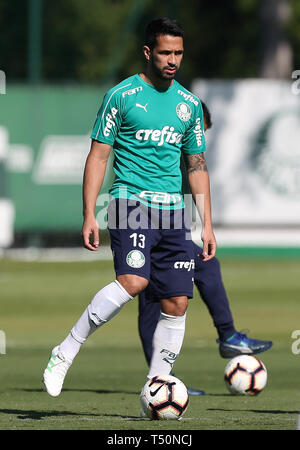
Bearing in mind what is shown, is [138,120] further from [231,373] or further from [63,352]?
[231,373]

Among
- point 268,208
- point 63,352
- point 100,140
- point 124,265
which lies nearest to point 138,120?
point 100,140

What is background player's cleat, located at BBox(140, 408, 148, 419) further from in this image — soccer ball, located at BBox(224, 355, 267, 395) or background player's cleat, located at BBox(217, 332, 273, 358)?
background player's cleat, located at BBox(217, 332, 273, 358)

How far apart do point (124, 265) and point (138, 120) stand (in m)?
0.88

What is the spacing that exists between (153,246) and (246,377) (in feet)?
6.30

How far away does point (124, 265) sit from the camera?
752 centimetres

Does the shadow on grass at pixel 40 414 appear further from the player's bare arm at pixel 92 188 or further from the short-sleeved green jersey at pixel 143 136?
the short-sleeved green jersey at pixel 143 136

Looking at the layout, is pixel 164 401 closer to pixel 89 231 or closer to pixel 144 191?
pixel 89 231

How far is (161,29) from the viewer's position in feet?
24.9

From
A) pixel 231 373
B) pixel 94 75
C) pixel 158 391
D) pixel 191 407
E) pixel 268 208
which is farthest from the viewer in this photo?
pixel 94 75

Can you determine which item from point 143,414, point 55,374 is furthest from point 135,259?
point 143,414

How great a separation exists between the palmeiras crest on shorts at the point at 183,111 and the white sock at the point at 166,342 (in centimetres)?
124

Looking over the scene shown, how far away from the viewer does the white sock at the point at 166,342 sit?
25.8ft

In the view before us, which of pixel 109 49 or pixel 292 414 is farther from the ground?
pixel 109 49
